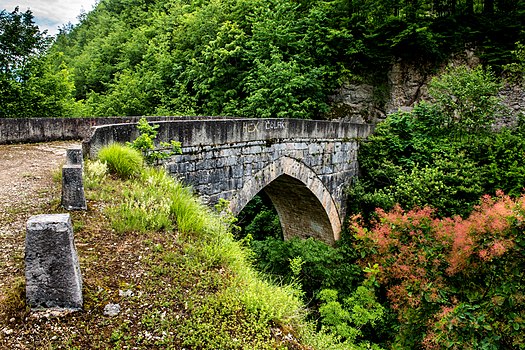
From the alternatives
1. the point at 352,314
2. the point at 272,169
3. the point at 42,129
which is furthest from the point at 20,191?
the point at 352,314

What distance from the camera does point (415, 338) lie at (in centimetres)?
563

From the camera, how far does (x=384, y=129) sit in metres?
11.6

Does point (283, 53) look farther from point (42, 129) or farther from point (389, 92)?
point (42, 129)

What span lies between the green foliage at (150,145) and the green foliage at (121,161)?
1.23 ft

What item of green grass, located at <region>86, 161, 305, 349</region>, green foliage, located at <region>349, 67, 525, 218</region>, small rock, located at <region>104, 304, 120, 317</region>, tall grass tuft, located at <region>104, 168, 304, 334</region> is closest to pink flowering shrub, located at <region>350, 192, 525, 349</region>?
tall grass tuft, located at <region>104, 168, 304, 334</region>

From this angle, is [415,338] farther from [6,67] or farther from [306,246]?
[6,67]

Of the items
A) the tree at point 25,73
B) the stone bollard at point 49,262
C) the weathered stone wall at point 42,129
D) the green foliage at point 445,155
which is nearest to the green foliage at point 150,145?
the weathered stone wall at point 42,129

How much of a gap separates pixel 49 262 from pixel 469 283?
16.2 ft

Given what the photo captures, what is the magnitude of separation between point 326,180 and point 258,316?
7.66m

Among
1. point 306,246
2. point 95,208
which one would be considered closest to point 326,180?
point 306,246

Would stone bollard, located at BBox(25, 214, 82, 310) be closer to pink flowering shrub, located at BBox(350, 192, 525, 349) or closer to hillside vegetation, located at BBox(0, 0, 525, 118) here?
pink flowering shrub, located at BBox(350, 192, 525, 349)

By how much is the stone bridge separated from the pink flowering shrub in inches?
126

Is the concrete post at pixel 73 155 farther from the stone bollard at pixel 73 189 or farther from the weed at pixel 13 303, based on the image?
the weed at pixel 13 303

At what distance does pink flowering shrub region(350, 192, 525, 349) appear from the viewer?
4.30m
